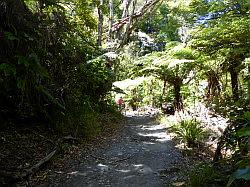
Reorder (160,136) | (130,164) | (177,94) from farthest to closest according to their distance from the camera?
(177,94), (160,136), (130,164)

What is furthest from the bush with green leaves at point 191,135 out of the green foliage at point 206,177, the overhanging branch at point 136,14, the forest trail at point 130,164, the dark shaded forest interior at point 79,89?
the overhanging branch at point 136,14

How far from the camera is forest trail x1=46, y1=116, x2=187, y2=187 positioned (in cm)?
541

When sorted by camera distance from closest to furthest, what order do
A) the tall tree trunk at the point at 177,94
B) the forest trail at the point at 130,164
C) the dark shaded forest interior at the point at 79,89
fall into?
the dark shaded forest interior at the point at 79,89, the forest trail at the point at 130,164, the tall tree trunk at the point at 177,94

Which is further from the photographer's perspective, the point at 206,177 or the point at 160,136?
the point at 160,136

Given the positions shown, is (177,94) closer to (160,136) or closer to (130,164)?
(160,136)

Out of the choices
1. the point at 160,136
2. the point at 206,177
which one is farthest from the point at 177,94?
the point at 206,177

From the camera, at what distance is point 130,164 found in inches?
251

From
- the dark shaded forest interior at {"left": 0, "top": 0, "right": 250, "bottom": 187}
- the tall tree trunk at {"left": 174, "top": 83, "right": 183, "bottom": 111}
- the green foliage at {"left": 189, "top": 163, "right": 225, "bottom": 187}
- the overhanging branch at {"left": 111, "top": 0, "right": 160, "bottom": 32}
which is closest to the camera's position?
the green foliage at {"left": 189, "top": 163, "right": 225, "bottom": 187}

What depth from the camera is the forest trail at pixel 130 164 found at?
541cm

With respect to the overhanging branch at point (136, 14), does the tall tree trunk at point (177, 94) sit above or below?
below

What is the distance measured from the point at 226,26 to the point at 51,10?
11.1ft

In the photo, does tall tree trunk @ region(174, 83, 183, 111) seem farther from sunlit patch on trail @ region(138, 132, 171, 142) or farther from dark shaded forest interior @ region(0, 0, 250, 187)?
sunlit patch on trail @ region(138, 132, 171, 142)

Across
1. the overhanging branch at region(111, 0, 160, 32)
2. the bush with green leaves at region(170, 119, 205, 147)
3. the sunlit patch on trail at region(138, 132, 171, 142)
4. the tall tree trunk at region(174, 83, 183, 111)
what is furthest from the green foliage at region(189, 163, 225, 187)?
the overhanging branch at region(111, 0, 160, 32)

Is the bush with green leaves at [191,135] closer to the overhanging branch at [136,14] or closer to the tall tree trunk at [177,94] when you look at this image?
the tall tree trunk at [177,94]
